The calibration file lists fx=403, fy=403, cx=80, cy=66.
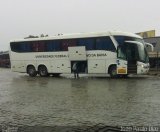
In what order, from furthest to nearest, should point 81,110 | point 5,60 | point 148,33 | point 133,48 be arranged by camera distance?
point 148,33 → point 5,60 → point 133,48 → point 81,110

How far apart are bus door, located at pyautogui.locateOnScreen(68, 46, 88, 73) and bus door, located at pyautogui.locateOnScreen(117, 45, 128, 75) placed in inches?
104

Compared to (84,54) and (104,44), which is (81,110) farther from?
(84,54)

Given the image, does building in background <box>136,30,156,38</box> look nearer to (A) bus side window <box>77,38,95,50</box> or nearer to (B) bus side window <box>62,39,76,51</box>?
(B) bus side window <box>62,39,76,51</box>

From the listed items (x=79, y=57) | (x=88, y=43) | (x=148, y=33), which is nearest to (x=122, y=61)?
(x=88, y=43)

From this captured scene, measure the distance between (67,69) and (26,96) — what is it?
13.8 metres

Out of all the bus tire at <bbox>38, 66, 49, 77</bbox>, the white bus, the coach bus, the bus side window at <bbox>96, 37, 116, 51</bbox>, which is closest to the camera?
the white bus

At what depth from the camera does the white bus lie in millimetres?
26797

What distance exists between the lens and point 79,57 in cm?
2862

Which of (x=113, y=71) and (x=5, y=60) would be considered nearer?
(x=113, y=71)

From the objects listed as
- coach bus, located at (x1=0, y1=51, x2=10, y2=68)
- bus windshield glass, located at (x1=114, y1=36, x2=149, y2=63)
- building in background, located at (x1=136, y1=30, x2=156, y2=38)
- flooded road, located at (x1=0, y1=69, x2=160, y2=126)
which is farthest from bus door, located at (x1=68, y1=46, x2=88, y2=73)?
building in background, located at (x1=136, y1=30, x2=156, y2=38)

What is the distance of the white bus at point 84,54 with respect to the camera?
2680 cm

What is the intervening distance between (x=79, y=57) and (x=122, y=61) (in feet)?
11.1

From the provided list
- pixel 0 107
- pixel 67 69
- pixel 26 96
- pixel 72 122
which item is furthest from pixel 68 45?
pixel 72 122

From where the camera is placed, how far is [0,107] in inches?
511
